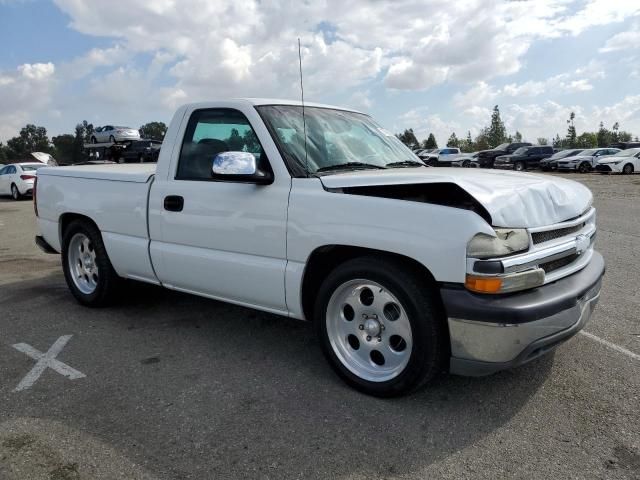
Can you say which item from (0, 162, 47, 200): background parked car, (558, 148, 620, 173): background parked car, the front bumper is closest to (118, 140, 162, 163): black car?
(0, 162, 47, 200): background parked car

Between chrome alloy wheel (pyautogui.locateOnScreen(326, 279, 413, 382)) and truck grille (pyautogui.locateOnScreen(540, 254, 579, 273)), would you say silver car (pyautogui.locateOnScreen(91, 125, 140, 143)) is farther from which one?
truck grille (pyautogui.locateOnScreen(540, 254, 579, 273))

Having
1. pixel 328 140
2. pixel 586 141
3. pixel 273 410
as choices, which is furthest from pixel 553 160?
pixel 586 141

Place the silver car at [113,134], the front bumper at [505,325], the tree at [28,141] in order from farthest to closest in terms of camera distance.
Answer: the tree at [28,141] < the silver car at [113,134] < the front bumper at [505,325]

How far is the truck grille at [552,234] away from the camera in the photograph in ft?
9.60

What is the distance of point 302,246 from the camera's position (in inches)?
132

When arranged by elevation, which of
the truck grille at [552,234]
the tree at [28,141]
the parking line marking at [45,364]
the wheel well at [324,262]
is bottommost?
the parking line marking at [45,364]

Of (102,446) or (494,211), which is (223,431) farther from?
(494,211)

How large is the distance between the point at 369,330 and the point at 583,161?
31624 mm

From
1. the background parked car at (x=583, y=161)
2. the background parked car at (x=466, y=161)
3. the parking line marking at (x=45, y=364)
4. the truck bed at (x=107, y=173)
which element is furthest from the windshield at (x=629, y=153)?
Result: the parking line marking at (x=45, y=364)

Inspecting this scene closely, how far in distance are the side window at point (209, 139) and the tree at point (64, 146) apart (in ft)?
291

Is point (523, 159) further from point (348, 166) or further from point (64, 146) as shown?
point (64, 146)

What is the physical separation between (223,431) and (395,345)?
44.0 inches

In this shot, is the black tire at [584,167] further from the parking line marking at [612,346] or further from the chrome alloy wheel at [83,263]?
the chrome alloy wheel at [83,263]

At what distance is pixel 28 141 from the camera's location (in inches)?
5162
